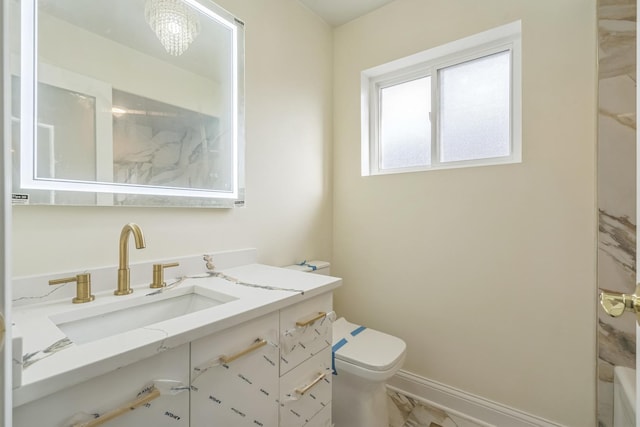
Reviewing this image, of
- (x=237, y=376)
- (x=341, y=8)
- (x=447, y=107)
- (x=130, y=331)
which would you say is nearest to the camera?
(x=130, y=331)

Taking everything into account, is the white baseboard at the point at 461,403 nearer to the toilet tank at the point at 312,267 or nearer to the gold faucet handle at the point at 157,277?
the toilet tank at the point at 312,267

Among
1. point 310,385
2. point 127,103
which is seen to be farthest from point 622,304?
point 127,103

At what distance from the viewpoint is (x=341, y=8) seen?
75.0 inches

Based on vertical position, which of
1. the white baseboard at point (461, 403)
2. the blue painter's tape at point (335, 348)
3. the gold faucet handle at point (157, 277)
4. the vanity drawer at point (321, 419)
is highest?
the gold faucet handle at point (157, 277)

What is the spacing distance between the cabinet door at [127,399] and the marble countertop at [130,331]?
1.2 inches

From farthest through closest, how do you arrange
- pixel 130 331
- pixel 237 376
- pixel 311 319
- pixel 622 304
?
pixel 311 319 < pixel 237 376 < pixel 130 331 < pixel 622 304

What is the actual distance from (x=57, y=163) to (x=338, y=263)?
1.62m

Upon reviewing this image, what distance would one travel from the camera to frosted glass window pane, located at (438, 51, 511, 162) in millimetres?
1604

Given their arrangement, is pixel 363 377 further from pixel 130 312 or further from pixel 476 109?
pixel 476 109

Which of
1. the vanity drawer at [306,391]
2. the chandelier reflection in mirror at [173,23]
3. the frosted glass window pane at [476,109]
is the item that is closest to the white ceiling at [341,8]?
the frosted glass window pane at [476,109]

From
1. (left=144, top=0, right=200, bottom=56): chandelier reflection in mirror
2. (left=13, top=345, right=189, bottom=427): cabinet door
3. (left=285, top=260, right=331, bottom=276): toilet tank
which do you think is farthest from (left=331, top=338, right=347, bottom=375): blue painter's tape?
(left=144, top=0, right=200, bottom=56): chandelier reflection in mirror

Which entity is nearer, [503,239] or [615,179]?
[615,179]

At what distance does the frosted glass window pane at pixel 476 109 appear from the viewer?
63.1 inches

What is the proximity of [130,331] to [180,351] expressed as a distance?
13cm
